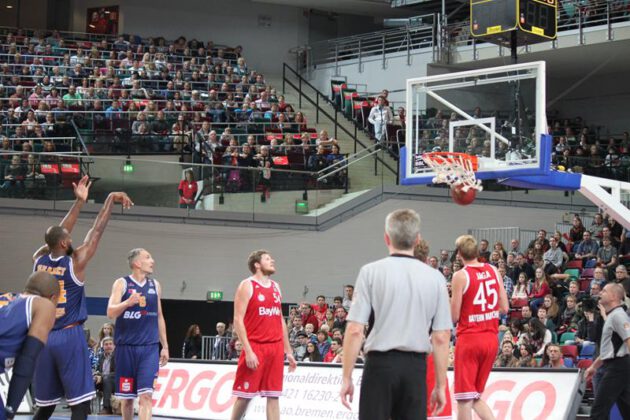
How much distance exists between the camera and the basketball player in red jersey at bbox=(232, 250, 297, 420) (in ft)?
34.1

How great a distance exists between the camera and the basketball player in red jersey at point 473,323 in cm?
974

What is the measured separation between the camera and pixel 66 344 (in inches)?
362

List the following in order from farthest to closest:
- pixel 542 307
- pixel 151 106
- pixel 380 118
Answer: pixel 380 118
pixel 151 106
pixel 542 307

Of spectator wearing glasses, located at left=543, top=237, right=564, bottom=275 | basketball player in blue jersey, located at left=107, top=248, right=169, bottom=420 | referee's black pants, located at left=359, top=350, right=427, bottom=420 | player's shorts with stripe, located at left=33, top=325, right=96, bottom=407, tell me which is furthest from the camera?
spectator wearing glasses, located at left=543, top=237, right=564, bottom=275

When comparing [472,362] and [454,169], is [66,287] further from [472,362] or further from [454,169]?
[454,169]

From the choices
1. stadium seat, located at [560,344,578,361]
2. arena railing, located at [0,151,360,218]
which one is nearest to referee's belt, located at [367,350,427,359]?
stadium seat, located at [560,344,578,361]

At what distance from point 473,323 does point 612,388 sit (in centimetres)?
183

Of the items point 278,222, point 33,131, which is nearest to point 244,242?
point 278,222

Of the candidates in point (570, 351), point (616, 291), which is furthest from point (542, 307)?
point (616, 291)

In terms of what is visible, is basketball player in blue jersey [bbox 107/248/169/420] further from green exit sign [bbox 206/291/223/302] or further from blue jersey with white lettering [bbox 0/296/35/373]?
green exit sign [bbox 206/291/223/302]

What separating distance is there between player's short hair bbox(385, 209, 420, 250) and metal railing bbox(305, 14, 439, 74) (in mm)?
23902

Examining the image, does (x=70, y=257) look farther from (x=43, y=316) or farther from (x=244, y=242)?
(x=244, y=242)

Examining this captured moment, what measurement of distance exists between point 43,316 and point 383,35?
86.9 feet

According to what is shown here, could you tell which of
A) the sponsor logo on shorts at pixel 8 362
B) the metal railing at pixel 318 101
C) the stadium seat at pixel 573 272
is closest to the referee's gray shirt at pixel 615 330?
the sponsor logo on shorts at pixel 8 362
